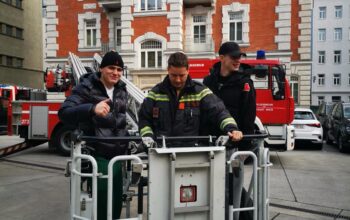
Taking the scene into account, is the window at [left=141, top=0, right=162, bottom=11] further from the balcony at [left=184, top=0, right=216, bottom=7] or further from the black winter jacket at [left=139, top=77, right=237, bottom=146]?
the black winter jacket at [left=139, top=77, right=237, bottom=146]

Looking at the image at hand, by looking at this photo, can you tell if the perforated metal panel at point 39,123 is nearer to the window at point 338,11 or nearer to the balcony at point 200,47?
the balcony at point 200,47

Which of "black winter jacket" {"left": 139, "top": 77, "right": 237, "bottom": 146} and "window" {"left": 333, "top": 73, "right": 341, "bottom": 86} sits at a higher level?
"window" {"left": 333, "top": 73, "right": 341, "bottom": 86}

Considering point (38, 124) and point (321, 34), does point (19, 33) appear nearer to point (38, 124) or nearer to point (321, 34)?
point (38, 124)

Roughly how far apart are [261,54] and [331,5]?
52.3 meters

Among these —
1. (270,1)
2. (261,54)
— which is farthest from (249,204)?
(270,1)

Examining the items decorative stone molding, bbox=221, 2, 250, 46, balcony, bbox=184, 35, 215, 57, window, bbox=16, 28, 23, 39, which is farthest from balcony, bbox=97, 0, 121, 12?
window, bbox=16, 28, 23, 39

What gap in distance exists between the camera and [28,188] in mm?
7301

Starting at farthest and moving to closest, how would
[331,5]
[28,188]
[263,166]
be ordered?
[331,5], [28,188], [263,166]

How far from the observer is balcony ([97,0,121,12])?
23.4 meters

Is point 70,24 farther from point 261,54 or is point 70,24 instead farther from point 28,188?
point 28,188

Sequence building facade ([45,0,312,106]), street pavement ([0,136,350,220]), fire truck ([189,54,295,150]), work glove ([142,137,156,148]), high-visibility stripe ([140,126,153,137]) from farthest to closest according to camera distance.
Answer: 1. building facade ([45,0,312,106])
2. fire truck ([189,54,295,150])
3. street pavement ([0,136,350,220])
4. high-visibility stripe ([140,126,153,137])
5. work glove ([142,137,156,148])

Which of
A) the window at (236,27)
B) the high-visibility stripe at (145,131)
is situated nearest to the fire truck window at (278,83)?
the high-visibility stripe at (145,131)

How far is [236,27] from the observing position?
2253 centimetres

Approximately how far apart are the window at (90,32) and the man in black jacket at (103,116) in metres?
21.8
